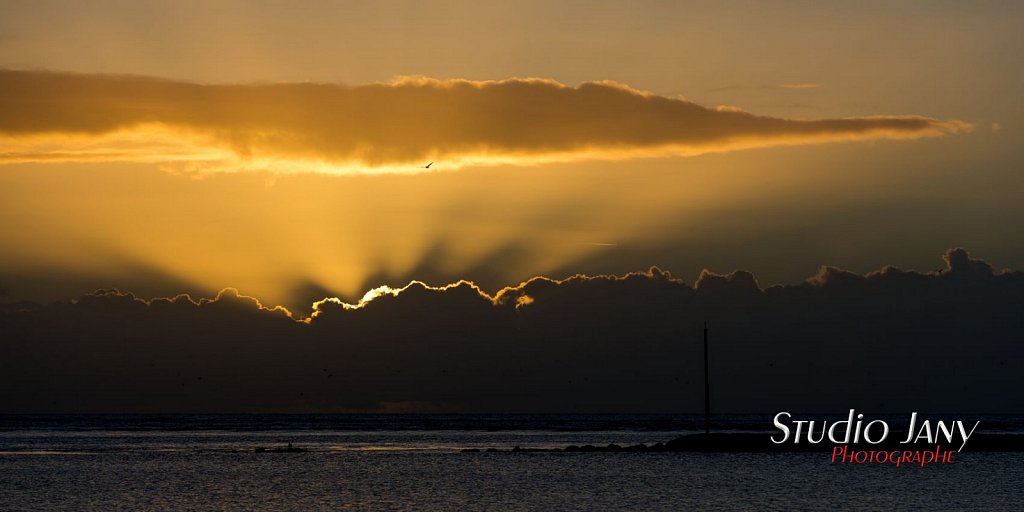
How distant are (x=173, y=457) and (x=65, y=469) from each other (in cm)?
1827

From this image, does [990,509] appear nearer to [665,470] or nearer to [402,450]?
[665,470]

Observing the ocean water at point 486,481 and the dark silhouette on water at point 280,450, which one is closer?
the ocean water at point 486,481

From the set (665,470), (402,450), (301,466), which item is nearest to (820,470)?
(665,470)

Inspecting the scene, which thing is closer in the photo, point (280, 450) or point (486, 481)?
point (486, 481)

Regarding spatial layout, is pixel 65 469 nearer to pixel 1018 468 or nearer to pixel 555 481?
pixel 555 481

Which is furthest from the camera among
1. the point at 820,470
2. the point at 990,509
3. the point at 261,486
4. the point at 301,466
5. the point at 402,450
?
the point at 402,450

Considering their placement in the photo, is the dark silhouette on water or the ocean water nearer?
the ocean water

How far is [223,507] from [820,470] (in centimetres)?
4678

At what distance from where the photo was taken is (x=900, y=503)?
6275 cm

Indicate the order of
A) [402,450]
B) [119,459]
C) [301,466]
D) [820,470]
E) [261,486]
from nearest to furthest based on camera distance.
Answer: [261,486] → [820,470] → [301,466] → [119,459] → [402,450]

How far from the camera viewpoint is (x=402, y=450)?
12512 centimetres

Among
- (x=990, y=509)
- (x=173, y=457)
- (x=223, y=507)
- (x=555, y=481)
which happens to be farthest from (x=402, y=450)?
(x=990, y=509)

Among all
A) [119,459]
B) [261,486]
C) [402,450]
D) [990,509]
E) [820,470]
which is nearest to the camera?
[990,509]

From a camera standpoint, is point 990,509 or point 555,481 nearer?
point 990,509
